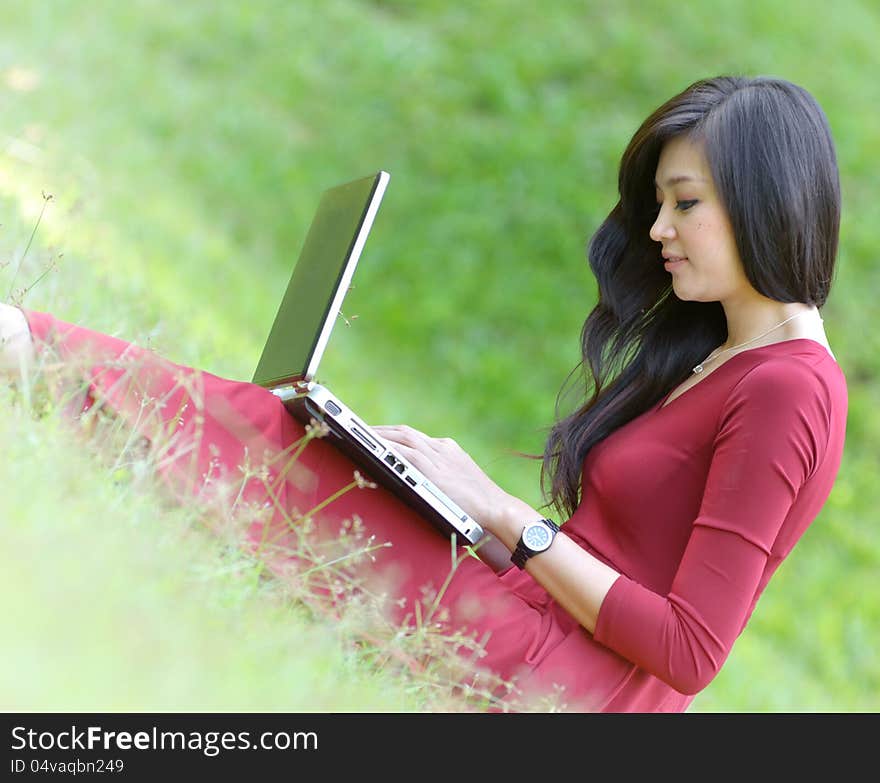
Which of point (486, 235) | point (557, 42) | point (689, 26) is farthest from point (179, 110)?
point (689, 26)

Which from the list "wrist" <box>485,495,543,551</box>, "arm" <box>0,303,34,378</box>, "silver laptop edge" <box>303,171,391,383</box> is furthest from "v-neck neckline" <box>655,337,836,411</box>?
"arm" <box>0,303,34,378</box>

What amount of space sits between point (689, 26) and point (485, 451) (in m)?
4.17

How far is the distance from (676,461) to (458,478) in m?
0.41

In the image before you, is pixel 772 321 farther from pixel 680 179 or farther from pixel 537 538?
pixel 537 538

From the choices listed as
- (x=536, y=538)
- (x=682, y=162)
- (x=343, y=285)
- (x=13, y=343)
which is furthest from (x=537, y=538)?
(x=13, y=343)

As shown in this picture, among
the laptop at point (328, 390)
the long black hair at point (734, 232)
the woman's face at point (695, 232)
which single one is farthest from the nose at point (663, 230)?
the laptop at point (328, 390)

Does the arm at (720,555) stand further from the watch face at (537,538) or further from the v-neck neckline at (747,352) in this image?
the v-neck neckline at (747,352)

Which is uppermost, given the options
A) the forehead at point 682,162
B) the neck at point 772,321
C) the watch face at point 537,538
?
the forehead at point 682,162

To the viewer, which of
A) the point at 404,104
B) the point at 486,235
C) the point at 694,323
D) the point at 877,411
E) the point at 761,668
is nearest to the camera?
the point at 694,323

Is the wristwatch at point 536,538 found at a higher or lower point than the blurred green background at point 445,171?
lower

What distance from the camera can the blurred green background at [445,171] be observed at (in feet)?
19.3

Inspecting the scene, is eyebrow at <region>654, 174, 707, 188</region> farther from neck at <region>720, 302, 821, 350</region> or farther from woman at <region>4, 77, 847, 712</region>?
neck at <region>720, 302, 821, 350</region>

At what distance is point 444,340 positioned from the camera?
736cm

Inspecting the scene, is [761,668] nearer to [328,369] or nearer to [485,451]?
[485,451]
